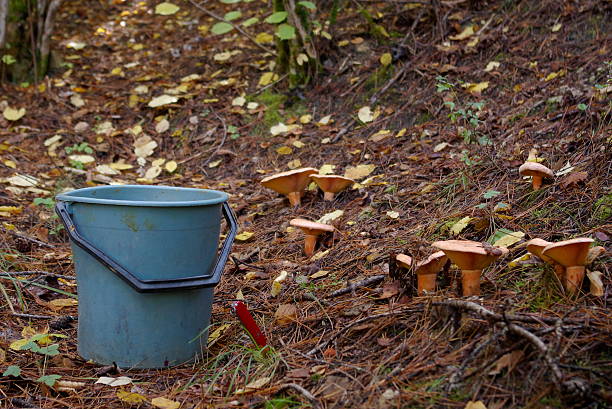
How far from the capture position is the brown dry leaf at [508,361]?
1.50m

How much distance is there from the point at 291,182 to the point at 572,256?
6.02 ft

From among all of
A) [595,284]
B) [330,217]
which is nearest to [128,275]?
[330,217]

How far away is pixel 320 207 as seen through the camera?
3387mm

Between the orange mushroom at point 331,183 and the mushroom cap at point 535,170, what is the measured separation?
1.00m

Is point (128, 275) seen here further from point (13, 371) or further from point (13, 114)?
point (13, 114)

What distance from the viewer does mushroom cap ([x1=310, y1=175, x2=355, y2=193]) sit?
10.7 ft

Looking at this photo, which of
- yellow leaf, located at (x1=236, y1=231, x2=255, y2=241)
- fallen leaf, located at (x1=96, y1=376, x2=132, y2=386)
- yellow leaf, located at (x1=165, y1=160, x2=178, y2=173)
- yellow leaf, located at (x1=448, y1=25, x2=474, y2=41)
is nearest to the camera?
fallen leaf, located at (x1=96, y1=376, x2=132, y2=386)

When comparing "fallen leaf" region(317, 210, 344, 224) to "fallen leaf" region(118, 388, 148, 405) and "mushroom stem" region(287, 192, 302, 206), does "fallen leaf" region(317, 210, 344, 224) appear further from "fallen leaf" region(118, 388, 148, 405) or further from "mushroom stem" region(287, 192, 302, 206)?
"fallen leaf" region(118, 388, 148, 405)

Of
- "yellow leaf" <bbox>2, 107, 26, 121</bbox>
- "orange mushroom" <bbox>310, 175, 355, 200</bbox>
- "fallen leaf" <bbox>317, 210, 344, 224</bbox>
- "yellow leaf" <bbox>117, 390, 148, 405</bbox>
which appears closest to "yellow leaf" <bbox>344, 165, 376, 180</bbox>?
"orange mushroom" <bbox>310, 175, 355, 200</bbox>

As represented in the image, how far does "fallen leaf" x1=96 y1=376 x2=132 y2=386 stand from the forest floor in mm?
10

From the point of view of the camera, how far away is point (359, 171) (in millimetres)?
3547

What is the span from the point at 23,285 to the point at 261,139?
2.20 m

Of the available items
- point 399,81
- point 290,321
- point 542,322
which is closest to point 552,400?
point 542,322

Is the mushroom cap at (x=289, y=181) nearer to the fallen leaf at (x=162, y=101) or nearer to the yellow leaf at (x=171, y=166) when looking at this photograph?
Answer: the yellow leaf at (x=171, y=166)
